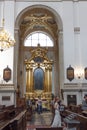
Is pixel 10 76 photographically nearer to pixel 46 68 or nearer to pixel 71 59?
pixel 71 59

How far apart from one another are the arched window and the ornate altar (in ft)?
4.48

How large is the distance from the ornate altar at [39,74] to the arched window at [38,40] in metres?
1.36

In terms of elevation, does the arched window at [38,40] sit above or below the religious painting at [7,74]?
above

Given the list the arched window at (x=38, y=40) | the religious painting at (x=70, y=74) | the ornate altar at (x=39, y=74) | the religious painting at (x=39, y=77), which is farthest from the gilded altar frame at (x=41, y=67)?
the religious painting at (x=70, y=74)

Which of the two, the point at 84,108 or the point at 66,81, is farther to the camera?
the point at 66,81

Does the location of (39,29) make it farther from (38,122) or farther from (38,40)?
(38,122)

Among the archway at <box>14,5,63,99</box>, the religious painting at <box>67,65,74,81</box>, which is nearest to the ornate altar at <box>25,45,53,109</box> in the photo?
the archway at <box>14,5,63,99</box>

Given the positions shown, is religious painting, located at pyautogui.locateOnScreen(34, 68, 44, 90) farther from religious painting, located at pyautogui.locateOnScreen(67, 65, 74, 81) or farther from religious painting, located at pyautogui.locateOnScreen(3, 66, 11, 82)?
religious painting, located at pyautogui.locateOnScreen(3, 66, 11, 82)

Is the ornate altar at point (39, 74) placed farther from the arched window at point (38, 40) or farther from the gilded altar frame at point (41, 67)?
the arched window at point (38, 40)

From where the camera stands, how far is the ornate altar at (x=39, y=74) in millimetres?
25047

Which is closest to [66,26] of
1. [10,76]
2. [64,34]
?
[64,34]

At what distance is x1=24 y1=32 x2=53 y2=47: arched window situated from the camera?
1056 inches

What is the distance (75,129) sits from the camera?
7359mm

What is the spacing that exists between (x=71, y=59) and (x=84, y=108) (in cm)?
751
